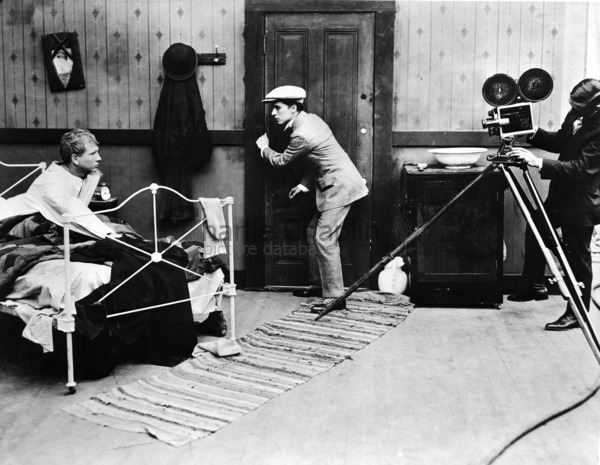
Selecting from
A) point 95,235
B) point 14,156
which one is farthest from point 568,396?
point 14,156

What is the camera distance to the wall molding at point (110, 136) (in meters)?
6.23

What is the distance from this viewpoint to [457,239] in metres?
5.80

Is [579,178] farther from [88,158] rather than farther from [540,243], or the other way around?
[88,158]

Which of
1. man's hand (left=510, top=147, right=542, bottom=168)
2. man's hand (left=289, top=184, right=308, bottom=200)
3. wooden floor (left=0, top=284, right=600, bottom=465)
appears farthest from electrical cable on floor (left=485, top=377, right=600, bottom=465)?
man's hand (left=289, top=184, right=308, bottom=200)

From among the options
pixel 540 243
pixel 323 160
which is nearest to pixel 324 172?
pixel 323 160

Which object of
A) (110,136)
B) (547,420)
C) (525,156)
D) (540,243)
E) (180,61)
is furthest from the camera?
(110,136)

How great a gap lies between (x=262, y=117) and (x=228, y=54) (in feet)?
1.83

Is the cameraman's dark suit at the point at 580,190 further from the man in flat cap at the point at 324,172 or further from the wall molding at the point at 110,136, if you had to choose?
the wall molding at the point at 110,136

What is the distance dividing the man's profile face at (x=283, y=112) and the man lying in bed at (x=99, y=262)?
1.47 metres

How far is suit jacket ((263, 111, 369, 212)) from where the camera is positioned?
5672mm

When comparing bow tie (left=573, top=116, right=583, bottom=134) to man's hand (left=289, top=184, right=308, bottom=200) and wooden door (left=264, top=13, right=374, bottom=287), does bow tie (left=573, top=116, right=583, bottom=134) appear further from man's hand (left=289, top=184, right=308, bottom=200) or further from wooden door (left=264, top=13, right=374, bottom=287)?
man's hand (left=289, top=184, right=308, bottom=200)

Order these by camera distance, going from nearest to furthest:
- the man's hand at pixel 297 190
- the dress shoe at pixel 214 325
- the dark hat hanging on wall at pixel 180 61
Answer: the dress shoe at pixel 214 325
the man's hand at pixel 297 190
the dark hat hanging on wall at pixel 180 61

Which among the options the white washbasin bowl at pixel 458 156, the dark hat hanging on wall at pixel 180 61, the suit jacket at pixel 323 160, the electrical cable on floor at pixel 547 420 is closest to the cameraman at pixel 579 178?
the white washbasin bowl at pixel 458 156

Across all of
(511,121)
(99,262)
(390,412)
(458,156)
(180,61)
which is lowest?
(390,412)
